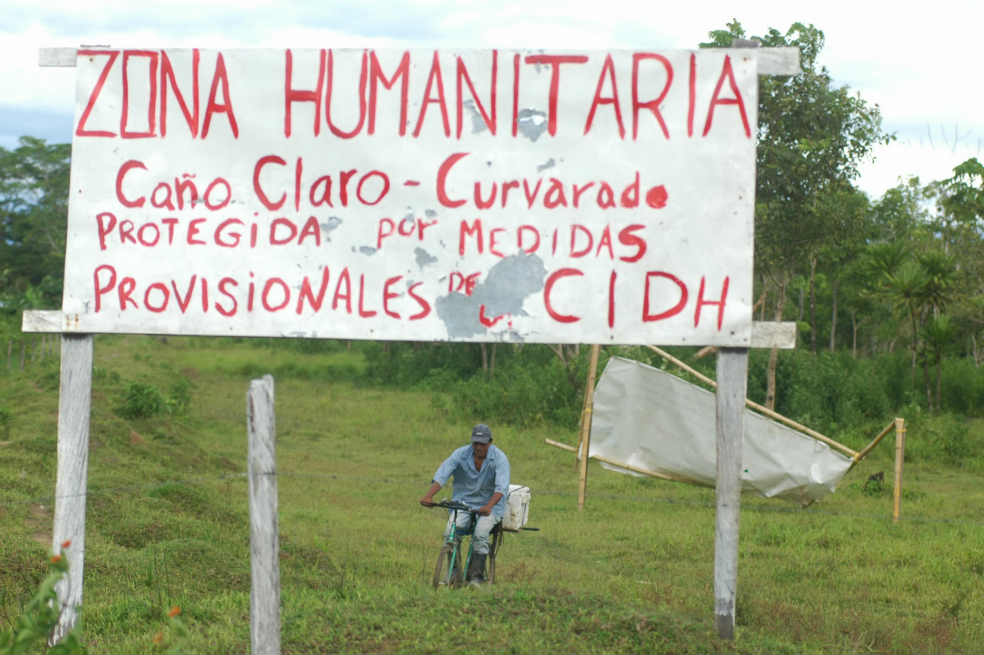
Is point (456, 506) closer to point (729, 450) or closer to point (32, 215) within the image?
point (729, 450)

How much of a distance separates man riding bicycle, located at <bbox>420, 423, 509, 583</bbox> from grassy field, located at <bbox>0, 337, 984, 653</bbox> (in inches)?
21.1

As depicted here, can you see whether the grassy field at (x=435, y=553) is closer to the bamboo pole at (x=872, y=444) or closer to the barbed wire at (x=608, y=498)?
the barbed wire at (x=608, y=498)

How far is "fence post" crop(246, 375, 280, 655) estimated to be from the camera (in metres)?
3.97

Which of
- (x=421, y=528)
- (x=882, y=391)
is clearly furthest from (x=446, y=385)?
(x=421, y=528)

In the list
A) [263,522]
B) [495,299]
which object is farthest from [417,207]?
[263,522]

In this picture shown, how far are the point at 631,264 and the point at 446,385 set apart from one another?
21.4 meters

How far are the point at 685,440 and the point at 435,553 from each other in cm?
322

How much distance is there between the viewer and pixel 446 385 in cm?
2589

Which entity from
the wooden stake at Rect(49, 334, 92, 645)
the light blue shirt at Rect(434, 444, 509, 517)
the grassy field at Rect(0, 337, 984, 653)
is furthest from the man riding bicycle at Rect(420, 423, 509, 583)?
the wooden stake at Rect(49, 334, 92, 645)

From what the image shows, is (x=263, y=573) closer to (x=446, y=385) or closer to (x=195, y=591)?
(x=195, y=591)

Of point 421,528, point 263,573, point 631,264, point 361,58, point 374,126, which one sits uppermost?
point 361,58

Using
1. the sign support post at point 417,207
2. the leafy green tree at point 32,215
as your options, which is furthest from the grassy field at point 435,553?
the leafy green tree at point 32,215

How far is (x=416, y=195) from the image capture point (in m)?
4.69

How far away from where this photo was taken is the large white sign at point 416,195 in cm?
461
